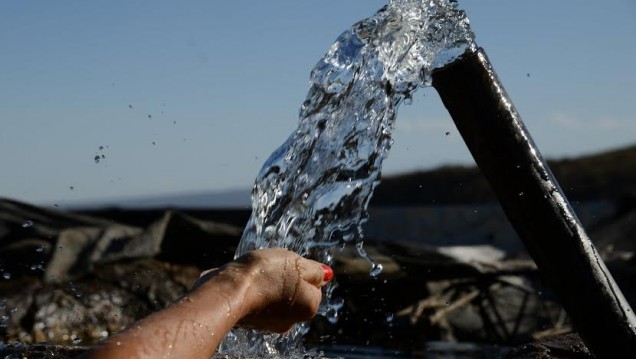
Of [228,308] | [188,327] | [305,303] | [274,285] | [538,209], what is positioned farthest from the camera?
[538,209]

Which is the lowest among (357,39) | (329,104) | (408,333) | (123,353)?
(408,333)

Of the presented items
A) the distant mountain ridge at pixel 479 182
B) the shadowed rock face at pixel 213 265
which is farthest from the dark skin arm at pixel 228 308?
the distant mountain ridge at pixel 479 182

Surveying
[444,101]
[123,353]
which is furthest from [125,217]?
[123,353]

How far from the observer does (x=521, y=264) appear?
24.5 ft

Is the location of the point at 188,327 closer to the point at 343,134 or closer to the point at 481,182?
the point at 343,134

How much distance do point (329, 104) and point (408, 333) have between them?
3.41m

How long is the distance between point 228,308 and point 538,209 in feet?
3.71

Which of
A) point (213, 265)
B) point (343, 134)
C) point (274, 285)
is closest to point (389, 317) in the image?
point (213, 265)

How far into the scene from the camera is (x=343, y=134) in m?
3.62

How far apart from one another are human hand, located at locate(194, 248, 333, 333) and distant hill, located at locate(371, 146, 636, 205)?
33.0ft

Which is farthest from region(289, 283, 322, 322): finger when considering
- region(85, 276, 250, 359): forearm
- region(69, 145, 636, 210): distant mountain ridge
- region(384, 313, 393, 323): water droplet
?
region(69, 145, 636, 210): distant mountain ridge

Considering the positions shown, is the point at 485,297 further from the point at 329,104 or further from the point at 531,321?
the point at 329,104

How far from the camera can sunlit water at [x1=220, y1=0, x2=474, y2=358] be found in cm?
334

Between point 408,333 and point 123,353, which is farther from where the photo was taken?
point 408,333
